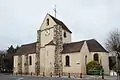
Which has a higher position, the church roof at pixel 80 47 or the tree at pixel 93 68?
the church roof at pixel 80 47

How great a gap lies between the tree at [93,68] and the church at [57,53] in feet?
6.18

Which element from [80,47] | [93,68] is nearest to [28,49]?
[80,47]

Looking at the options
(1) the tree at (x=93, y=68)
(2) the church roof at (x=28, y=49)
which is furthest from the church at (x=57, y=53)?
(1) the tree at (x=93, y=68)

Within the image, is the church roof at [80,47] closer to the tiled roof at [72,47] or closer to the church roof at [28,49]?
the tiled roof at [72,47]

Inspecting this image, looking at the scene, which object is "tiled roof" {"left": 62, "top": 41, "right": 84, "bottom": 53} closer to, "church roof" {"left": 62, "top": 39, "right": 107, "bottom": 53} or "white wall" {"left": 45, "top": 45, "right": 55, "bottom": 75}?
"church roof" {"left": 62, "top": 39, "right": 107, "bottom": 53}

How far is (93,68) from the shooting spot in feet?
157

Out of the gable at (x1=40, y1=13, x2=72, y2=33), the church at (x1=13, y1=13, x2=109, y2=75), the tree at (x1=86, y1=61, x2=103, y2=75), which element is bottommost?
the tree at (x1=86, y1=61, x2=103, y2=75)

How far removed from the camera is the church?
171 ft

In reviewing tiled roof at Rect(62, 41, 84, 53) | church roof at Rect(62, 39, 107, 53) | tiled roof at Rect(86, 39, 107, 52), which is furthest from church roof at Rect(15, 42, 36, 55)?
tiled roof at Rect(86, 39, 107, 52)

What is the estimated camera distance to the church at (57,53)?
171ft

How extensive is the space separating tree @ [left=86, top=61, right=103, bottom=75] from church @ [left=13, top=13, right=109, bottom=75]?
1882mm

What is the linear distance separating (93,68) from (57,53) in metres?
10.9

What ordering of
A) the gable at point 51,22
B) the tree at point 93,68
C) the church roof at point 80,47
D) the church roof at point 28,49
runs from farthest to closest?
the church roof at point 28,49 → the gable at point 51,22 → the church roof at point 80,47 → the tree at point 93,68

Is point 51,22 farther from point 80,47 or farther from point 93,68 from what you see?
point 93,68
